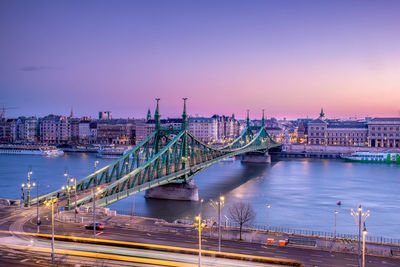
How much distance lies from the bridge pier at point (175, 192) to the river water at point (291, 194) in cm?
103

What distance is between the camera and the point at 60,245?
25.4 metres

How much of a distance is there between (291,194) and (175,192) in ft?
61.3

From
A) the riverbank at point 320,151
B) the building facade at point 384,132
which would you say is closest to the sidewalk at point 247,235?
the riverbank at point 320,151

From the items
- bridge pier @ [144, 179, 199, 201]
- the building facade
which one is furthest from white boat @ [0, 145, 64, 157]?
the building facade

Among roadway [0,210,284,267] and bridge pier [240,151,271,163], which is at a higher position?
bridge pier [240,151,271,163]

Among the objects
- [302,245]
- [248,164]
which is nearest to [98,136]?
[248,164]

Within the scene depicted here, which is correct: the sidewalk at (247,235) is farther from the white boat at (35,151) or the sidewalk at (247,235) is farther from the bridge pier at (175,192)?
the white boat at (35,151)

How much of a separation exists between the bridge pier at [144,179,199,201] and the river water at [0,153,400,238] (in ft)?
3.37

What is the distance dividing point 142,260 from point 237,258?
17.3 ft

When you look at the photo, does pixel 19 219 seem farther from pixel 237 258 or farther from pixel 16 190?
pixel 16 190

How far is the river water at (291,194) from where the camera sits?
4530cm

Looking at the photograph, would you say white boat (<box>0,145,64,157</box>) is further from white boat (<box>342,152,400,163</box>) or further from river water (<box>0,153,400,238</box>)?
white boat (<box>342,152,400,163</box>)

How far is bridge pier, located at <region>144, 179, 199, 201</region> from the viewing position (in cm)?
5325

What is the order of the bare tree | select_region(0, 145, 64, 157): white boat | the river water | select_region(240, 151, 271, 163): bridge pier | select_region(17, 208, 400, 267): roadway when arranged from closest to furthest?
1. select_region(17, 208, 400, 267): roadway
2. the bare tree
3. the river water
4. select_region(240, 151, 271, 163): bridge pier
5. select_region(0, 145, 64, 157): white boat
